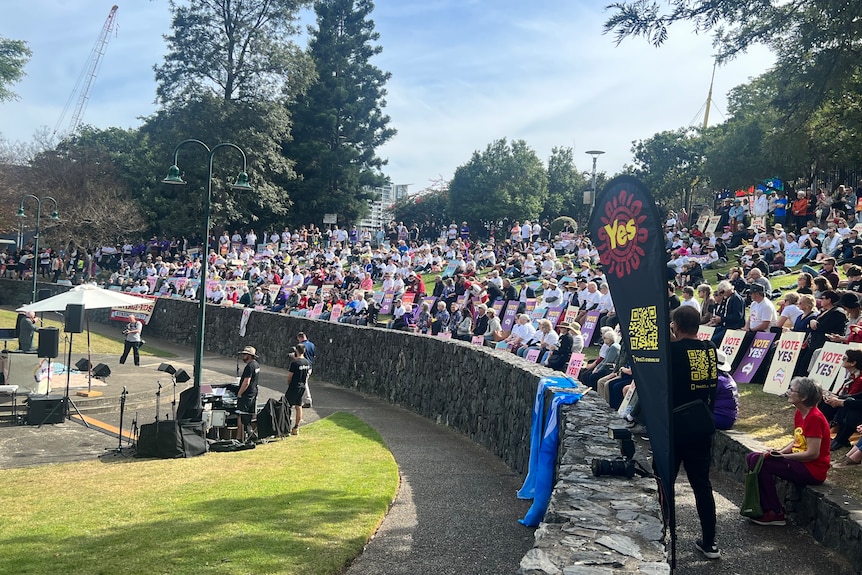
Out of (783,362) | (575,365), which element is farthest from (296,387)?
(783,362)

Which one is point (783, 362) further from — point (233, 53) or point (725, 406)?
point (233, 53)

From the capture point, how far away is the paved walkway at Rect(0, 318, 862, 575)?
6.30 meters

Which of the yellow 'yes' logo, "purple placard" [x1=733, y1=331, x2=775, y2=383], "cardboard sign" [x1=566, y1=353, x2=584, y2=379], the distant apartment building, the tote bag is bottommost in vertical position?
the tote bag

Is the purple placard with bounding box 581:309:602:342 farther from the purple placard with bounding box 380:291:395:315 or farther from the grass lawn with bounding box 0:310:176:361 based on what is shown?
the grass lawn with bounding box 0:310:176:361

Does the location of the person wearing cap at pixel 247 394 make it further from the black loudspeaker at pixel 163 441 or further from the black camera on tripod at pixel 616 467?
the black camera on tripod at pixel 616 467

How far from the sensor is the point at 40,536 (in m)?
8.09

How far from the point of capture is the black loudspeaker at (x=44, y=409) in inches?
575

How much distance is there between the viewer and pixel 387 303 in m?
26.2

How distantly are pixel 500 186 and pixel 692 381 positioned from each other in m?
55.4

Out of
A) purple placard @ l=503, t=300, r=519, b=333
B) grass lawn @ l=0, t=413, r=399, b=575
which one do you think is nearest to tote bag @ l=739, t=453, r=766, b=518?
grass lawn @ l=0, t=413, r=399, b=575

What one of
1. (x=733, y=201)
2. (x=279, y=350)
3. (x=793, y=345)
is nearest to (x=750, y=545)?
(x=793, y=345)

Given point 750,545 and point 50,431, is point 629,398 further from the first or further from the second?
point 50,431

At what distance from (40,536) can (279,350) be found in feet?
55.1

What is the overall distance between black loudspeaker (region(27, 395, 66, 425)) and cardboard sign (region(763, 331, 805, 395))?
13230 millimetres
